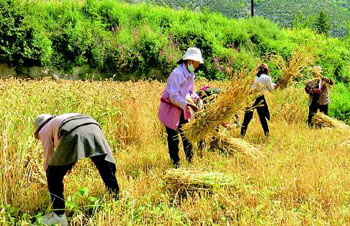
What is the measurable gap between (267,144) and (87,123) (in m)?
3.83

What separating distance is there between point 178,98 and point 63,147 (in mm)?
1728

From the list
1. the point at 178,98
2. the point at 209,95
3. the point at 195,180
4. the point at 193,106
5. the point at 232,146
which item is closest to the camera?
the point at 195,180

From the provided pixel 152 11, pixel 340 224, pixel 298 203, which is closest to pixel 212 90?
pixel 298 203

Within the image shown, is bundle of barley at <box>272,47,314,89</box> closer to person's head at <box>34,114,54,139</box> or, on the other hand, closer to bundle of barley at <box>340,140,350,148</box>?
bundle of barley at <box>340,140,350,148</box>

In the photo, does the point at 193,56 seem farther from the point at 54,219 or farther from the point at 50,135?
the point at 54,219

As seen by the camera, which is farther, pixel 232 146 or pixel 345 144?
pixel 345 144

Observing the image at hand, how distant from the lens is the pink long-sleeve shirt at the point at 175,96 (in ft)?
14.5

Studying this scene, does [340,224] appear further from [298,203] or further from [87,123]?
[87,123]

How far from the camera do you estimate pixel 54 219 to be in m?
3.08

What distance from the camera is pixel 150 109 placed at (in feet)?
22.2

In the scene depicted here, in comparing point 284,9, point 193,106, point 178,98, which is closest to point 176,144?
point 193,106

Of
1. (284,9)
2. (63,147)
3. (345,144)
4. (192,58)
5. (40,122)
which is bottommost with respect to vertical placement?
(345,144)

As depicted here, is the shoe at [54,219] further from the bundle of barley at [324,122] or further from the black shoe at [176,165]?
the bundle of barley at [324,122]

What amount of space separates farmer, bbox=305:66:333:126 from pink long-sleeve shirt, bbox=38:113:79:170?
5.82 metres
